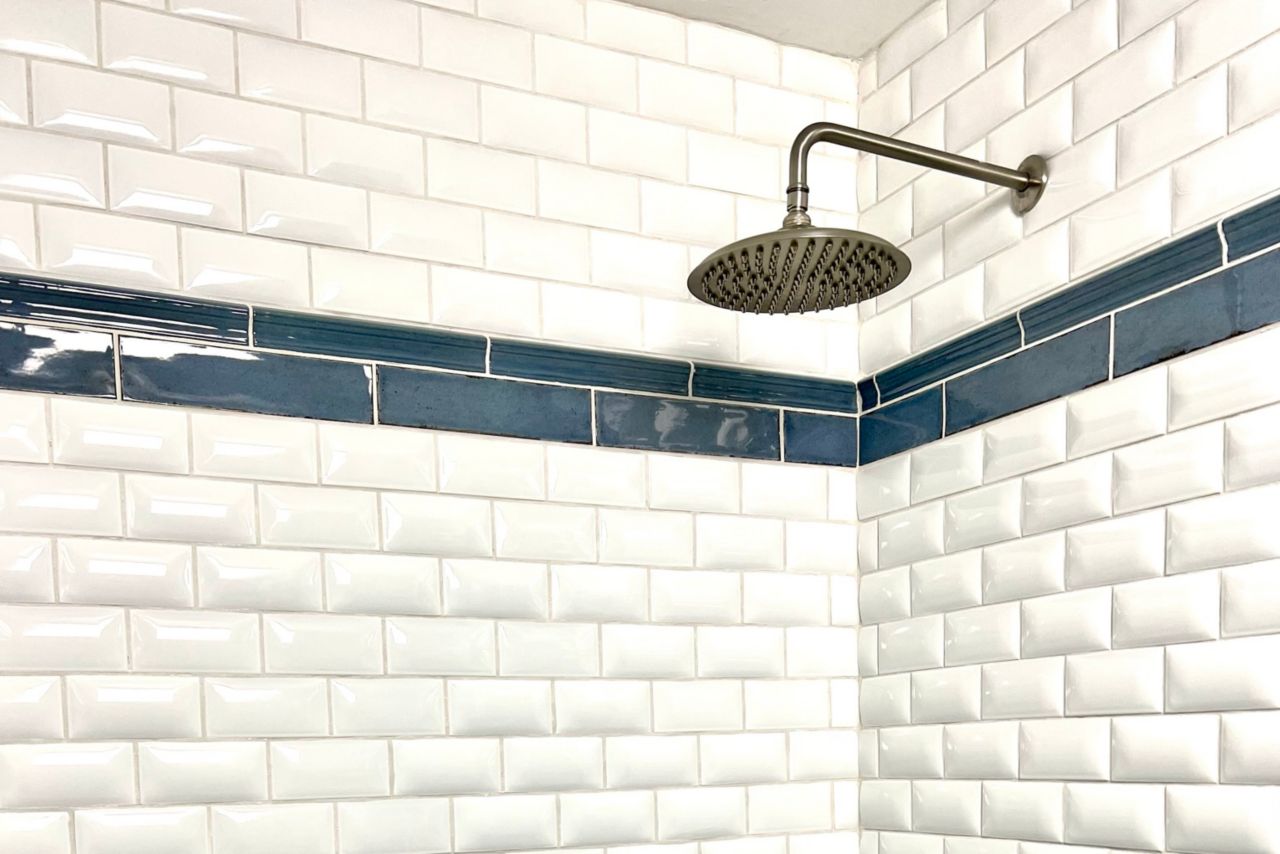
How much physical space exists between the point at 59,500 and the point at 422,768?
585 millimetres

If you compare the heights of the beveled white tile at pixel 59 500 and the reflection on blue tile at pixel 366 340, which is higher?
the reflection on blue tile at pixel 366 340

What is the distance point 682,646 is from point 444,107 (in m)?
0.89

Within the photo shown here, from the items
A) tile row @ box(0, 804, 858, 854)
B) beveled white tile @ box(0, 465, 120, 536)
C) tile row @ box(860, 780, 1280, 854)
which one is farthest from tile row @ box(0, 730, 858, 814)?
beveled white tile @ box(0, 465, 120, 536)

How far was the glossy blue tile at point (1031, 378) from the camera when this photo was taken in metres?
1.39

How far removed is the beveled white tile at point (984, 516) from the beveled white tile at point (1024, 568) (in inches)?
A: 0.8

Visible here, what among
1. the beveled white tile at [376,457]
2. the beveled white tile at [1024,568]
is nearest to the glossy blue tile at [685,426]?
the beveled white tile at [376,457]

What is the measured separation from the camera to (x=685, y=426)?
1725 millimetres

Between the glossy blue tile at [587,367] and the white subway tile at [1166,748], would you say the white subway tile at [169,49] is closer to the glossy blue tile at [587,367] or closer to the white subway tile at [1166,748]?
the glossy blue tile at [587,367]

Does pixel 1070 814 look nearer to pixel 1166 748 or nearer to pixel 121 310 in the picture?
pixel 1166 748

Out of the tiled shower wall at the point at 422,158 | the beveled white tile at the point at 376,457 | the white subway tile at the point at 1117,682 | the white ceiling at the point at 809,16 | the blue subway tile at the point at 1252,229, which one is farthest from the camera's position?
the white ceiling at the point at 809,16

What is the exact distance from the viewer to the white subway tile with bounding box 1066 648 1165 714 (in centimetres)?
127

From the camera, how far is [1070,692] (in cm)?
139

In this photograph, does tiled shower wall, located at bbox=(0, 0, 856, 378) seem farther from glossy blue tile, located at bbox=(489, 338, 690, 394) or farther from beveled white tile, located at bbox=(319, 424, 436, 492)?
beveled white tile, located at bbox=(319, 424, 436, 492)

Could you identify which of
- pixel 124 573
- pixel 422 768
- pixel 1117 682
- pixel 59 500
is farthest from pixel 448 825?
pixel 1117 682
